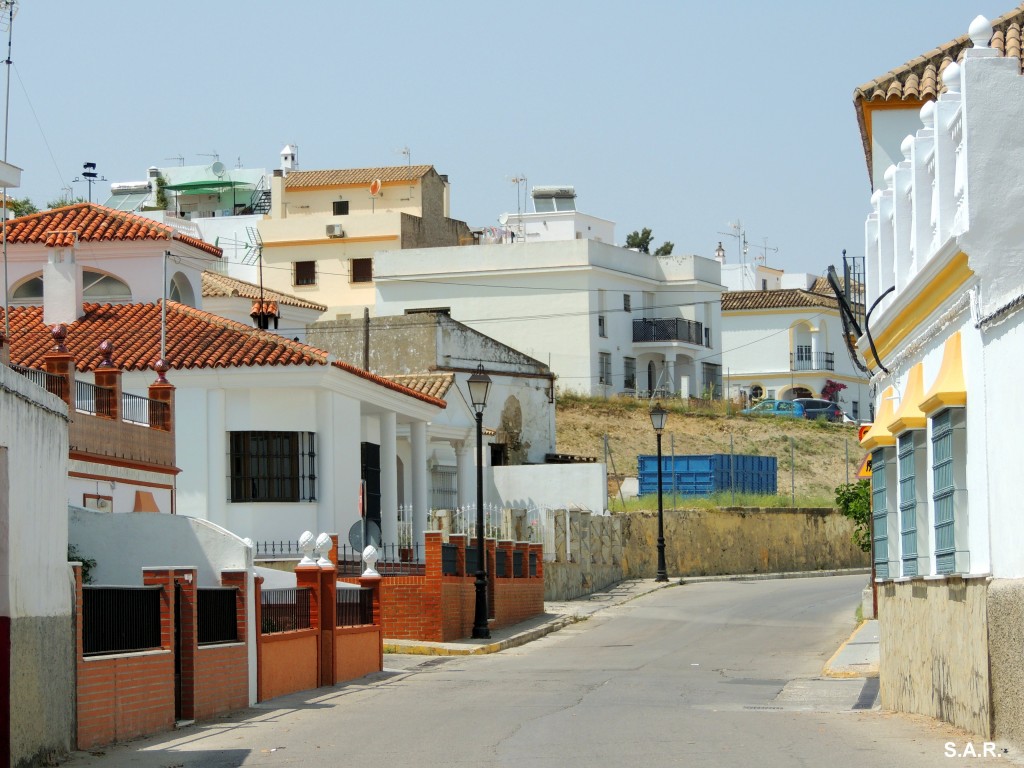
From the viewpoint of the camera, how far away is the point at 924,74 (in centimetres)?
2162

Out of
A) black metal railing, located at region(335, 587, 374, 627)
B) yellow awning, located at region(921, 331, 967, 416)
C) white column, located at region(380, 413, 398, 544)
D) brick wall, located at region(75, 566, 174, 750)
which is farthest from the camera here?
white column, located at region(380, 413, 398, 544)

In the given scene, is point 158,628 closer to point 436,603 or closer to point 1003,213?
point 1003,213

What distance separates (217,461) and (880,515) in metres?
15.4

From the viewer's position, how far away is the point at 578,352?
68.4 meters

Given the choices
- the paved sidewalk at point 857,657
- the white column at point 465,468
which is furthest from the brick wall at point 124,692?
the white column at point 465,468

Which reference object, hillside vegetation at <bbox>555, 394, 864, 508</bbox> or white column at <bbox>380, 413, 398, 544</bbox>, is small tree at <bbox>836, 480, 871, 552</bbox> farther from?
hillside vegetation at <bbox>555, 394, 864, 508</bbox>

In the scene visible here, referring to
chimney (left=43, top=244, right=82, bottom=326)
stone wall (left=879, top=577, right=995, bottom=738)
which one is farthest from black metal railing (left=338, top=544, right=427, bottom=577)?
stone wall (left=879, top=577, right=995, bottom=738)

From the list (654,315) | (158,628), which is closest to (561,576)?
(158,628)

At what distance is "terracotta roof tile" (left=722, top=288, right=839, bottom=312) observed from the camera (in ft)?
280

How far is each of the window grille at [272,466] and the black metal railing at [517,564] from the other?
16.0 ft

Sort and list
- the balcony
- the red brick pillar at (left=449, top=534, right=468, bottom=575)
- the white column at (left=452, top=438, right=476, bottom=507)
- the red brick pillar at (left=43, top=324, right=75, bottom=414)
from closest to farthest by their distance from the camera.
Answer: the red brick pillar at (left=43, top=324, right=75, bottom=414) → the red brick pillar at (left=449, top=534, right=468, bottom=575) → the white column at (left=452, top=438, right=476, bottom=507) → the balcony

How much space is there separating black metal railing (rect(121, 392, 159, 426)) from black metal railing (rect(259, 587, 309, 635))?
5348 millimetres

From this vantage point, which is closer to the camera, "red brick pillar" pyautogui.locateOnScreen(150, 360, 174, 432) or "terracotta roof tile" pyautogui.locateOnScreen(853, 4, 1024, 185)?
"terracotta roof tile" pyautogui.locateOnScreen(853, 4, 1024, 185)

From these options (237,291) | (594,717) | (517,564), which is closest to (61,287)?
(517,564)
